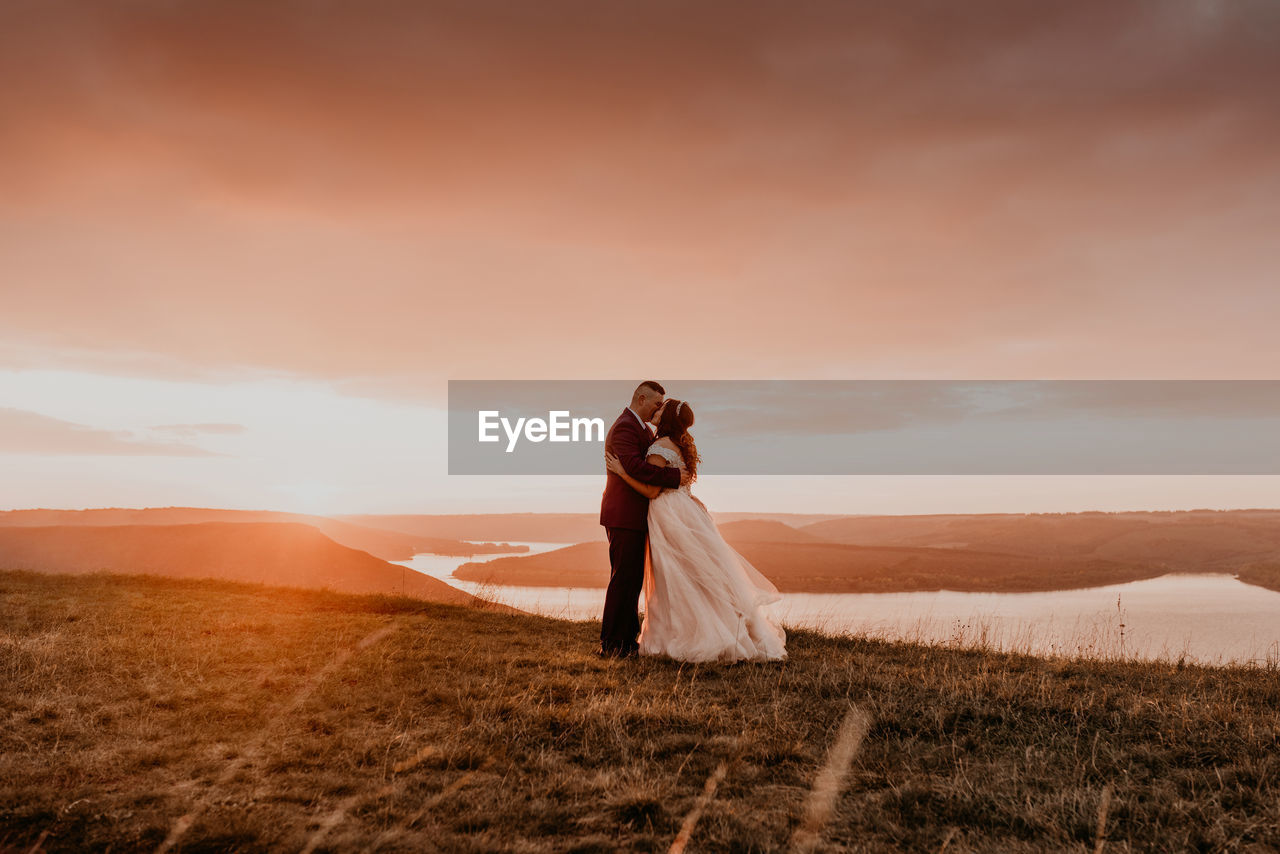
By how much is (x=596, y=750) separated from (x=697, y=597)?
3.90 meters

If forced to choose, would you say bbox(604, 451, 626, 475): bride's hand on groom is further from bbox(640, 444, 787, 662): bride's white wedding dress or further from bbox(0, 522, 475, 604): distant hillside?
bbox(0, 522, 475, 604): distant hillside

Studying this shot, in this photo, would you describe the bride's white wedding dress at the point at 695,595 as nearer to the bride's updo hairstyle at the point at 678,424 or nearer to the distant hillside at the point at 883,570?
the bride's updo hairstyle at the point at 678,424

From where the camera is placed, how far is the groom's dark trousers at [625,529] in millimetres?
9500

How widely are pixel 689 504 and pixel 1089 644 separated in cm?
682

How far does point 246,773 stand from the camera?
16.6 feet

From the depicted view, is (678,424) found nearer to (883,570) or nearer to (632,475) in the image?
(632,475)

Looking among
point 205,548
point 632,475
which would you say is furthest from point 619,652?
point 205,548

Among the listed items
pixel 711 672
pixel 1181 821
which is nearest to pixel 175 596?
pixel 711 672

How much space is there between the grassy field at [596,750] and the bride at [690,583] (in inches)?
20.9

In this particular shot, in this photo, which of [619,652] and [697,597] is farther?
[619,652]

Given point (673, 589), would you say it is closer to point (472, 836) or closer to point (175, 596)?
point (472, 836)

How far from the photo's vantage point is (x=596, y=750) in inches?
217

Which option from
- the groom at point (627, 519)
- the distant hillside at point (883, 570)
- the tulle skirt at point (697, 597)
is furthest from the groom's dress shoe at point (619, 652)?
the distant hillside at point (883, 570)

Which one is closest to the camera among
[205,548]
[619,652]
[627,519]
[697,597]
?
[697,597]
